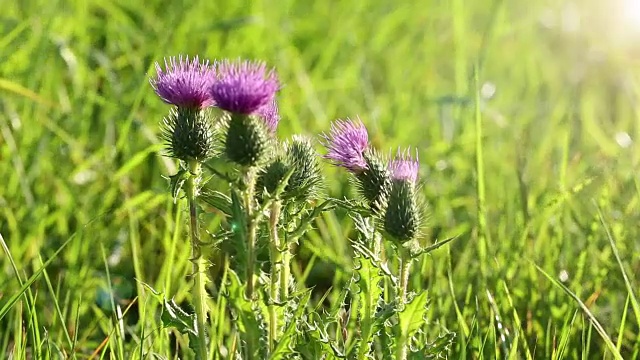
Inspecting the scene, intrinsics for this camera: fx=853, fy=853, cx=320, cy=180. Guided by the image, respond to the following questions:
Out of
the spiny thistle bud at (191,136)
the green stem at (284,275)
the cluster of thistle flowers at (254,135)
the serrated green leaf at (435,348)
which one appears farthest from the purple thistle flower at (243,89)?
the serrated green leaf at (435,348)

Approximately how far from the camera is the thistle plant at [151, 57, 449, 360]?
1.41 metres

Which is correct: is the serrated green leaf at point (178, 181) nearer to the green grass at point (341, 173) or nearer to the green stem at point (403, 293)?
the green grass at point (341, 173)

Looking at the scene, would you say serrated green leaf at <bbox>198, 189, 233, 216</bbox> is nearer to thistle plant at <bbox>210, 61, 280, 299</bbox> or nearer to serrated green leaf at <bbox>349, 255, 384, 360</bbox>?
thistle plant at <bbox>210, 61, 280, 299</bbox>

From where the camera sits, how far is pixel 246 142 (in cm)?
144

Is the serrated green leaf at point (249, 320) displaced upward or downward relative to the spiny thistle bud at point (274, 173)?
downward

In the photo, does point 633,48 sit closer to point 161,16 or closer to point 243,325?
point 161,16

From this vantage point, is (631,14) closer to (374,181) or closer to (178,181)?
(374,181)

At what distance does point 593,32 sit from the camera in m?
5.30

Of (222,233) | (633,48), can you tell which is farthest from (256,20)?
(633,48)

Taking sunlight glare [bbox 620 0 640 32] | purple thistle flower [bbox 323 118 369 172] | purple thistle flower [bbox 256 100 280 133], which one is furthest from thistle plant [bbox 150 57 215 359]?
sunlight glare [bbox 620 0 640 32]

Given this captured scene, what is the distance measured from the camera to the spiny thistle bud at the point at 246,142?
4.70ft

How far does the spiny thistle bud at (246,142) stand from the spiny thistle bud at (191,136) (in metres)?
0.06

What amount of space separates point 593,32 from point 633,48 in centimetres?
39

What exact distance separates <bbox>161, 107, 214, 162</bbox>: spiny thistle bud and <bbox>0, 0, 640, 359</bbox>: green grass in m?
0.13
